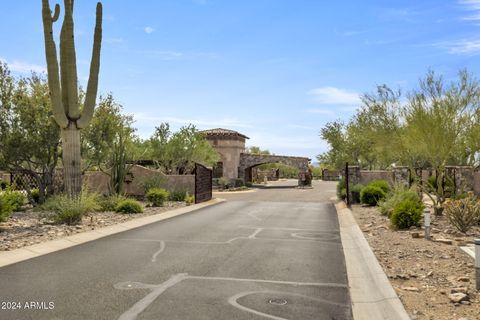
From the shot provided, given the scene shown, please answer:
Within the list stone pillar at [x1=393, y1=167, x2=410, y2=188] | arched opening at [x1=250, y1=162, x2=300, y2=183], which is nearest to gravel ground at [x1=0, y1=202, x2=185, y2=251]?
stone pillar at [x1=393, y1=167, x2=410, y2=188]

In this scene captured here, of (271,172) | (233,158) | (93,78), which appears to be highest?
(93,78)

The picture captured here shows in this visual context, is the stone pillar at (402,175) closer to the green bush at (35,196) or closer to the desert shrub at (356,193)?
the desert shrub at (356,193)

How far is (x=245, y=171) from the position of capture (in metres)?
47.1

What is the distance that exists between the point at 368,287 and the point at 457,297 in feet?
4.20

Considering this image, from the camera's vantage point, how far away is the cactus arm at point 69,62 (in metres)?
15.0

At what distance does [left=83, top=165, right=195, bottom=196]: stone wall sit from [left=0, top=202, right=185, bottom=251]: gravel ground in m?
8.00

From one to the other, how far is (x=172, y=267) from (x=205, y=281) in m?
1.19

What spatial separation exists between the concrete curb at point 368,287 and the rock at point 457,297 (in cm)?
73

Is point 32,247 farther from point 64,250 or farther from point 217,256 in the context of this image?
point 217,256

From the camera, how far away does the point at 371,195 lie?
20.7 meters

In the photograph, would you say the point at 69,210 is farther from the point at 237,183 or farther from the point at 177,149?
the point at 237,183

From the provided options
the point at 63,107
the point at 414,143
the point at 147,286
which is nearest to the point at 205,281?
the point at 147,286

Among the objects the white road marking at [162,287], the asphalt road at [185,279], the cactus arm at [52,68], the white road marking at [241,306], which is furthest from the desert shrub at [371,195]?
the white road marking at [241,306]

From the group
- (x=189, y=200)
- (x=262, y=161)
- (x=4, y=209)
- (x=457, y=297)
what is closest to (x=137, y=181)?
(x=189, y=200)
